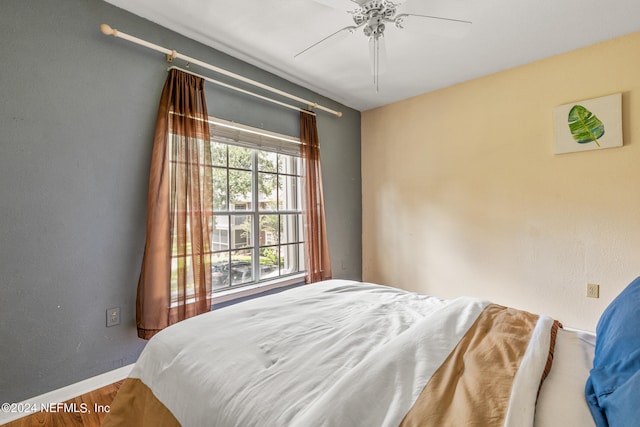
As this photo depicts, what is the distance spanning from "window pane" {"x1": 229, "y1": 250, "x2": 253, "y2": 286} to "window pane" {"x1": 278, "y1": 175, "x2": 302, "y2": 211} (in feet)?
2.09

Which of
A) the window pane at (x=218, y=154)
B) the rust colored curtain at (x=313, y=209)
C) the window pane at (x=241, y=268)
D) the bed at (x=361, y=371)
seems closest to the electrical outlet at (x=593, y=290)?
the bed at (x=361, y=371)

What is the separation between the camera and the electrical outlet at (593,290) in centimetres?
239

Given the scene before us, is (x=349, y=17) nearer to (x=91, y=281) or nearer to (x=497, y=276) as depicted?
(x=91, y=281)

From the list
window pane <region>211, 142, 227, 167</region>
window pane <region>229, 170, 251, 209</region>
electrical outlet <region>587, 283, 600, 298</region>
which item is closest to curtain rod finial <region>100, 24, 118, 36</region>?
window pane <region>211, 142, 227, 167</region>

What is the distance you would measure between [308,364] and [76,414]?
1.64 meters

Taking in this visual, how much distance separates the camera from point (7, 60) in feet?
5.22

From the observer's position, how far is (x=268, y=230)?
9.70 ft

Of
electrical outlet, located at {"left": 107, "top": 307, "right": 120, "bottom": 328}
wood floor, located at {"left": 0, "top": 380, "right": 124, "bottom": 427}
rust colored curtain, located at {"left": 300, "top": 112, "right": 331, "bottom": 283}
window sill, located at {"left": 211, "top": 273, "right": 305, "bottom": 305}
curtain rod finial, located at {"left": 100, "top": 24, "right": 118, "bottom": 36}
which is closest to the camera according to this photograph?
wood floor, located at {"left": 0, "top": 380, "right": 124, "bottom": 427}

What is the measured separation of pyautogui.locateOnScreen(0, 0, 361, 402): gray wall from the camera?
5.29ft

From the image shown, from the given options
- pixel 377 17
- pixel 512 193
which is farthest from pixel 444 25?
pixel 512 193

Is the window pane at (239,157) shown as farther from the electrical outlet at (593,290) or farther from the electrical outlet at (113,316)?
the electrical outlet at (593,290)

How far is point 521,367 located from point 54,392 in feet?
8.03

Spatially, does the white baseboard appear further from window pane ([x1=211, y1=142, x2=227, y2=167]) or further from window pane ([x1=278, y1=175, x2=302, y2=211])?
window pane ([x1=278, y1=175, x2=302, y2=211])

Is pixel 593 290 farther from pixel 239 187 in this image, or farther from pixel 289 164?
pixel 239 187
